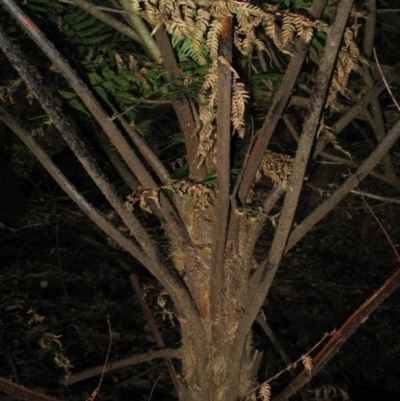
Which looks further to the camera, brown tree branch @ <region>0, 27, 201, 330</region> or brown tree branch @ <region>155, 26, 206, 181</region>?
brown tree branch @ <region>155, 26, 206, 181</region>

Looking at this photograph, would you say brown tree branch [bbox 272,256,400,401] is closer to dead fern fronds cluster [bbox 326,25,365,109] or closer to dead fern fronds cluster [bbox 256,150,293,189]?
dead fern fronds cluster [bbox 256,150,293,189]

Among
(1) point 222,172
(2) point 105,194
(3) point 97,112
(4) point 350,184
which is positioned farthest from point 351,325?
(3) point 97,112

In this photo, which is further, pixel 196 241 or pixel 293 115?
pixel 293 115

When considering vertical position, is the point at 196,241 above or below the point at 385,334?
above

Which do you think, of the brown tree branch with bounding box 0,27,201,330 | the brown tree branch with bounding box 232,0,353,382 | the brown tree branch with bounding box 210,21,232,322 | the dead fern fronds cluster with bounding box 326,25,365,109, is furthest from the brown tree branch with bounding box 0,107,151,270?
the dead fern fronds cluster with bounding box 326,25,365,109

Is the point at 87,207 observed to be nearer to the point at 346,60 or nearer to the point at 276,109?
the point at 276,109

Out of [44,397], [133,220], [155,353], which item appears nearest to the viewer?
[44,397]

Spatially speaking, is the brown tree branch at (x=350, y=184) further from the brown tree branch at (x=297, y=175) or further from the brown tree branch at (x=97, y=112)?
the brown tree branch at (x=97, y=112)

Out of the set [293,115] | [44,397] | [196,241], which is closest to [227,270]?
[196,241]

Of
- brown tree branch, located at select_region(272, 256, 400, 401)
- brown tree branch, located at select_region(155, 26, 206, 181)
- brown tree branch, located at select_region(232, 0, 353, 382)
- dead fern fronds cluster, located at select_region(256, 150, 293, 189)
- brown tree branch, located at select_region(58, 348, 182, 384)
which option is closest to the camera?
brown tree branch, located at select_region(232, 0, 353, 382)

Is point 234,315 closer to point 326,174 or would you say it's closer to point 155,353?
point 155,353

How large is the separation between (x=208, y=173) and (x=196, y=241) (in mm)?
222

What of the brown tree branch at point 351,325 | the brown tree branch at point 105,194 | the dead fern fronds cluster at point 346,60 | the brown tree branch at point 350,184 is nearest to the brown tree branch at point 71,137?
the brown tree branch at point 105,194

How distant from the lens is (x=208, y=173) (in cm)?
192
